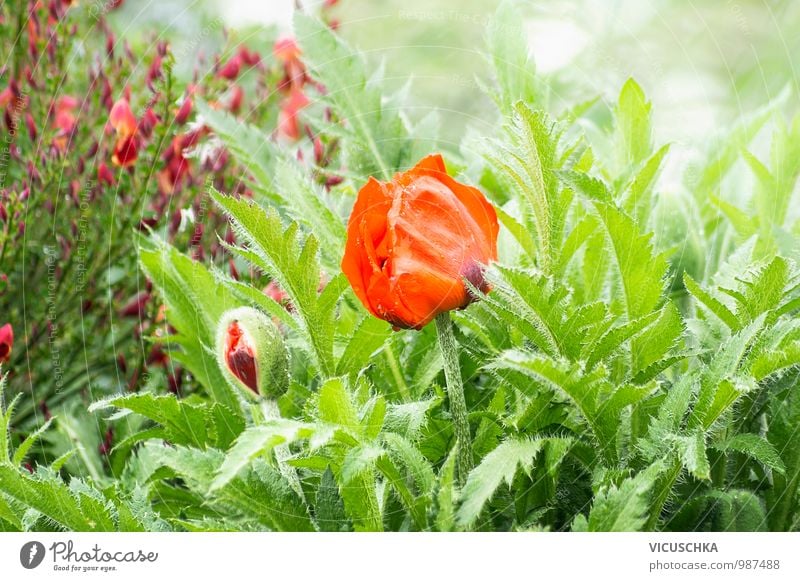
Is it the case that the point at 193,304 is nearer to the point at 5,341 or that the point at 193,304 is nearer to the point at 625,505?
the point at 5,341

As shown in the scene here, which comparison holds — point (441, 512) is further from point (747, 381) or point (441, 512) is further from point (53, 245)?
point (53, 245)

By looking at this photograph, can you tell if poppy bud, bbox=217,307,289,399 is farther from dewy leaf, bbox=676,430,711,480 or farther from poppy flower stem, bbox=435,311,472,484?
dewy leaf, bbox=676,430,711,480

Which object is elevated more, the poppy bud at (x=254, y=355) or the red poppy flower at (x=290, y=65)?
the red poppy flower at (x=290, y=65)

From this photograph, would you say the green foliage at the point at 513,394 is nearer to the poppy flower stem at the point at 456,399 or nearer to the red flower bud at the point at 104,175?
the poppy flower stem at the point at 456,399

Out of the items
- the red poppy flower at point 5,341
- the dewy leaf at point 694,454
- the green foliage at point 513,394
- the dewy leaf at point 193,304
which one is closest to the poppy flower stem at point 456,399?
the green foliage at point 513,394

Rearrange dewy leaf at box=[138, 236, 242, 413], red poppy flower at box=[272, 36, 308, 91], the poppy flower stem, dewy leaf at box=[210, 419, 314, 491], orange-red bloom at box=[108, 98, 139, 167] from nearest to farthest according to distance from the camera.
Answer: dewy leaf at box=[210, 419, 314, 491] < the poppy flower stem < dewy leaf at box=[138, 236, 242, 413] < orange-red bloom at box=[108, 98, 139, 167] < red poppy flower at box=[272, 36, 308, 91]

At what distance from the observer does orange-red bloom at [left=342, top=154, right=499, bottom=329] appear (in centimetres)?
54

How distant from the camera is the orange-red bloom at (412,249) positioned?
0.54 m

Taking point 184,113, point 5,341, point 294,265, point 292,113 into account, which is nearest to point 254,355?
point 294,265
